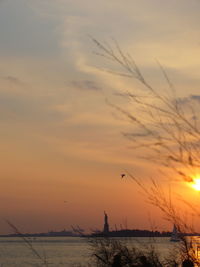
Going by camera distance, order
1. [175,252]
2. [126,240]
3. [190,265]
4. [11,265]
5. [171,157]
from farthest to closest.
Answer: [11,265], [175,252], [126,240], [190,265], [171,157]

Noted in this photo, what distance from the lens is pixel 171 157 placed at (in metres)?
→ 6.03

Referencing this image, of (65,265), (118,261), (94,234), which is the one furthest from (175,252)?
(65,265)

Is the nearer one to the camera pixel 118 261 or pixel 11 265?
pixel 118 261

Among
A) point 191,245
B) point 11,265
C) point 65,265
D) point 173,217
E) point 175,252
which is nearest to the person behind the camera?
point 173,217

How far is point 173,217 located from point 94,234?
12.2ft

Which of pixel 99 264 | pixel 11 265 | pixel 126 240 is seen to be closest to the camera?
pixel 126 240

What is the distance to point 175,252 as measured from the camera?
48.7 ft

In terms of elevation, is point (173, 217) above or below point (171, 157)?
below

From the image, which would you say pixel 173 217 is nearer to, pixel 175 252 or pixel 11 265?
pixel 175 252

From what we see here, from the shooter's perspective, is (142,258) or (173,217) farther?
(142,258)

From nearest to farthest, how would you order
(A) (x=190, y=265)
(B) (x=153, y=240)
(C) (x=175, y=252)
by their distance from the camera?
(B) (x=153, y=240) < (A) (x=190, y=265) < (C) (x=175, y=252)

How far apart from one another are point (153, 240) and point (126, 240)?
223 cm

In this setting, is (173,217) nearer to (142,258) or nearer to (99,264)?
(142,258)

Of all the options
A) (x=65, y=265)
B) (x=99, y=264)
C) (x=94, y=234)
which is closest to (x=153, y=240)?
(x=94, y=234)
